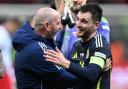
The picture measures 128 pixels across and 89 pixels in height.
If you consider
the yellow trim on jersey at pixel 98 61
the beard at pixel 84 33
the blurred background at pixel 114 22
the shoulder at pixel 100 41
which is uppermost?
the beard at pixel 84 33

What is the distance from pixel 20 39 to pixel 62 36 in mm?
1139

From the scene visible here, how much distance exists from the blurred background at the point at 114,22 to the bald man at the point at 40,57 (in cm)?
424

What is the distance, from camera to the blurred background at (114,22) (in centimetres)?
1318

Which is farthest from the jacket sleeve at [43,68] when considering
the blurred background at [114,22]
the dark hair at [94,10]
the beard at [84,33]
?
the blurred background at [114,22]

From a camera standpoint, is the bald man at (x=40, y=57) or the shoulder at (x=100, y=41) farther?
the bald man at (x=40, y=57)

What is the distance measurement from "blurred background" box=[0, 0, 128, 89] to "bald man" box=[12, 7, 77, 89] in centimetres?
424

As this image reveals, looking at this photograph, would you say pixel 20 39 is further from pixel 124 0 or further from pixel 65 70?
pixel 124 0

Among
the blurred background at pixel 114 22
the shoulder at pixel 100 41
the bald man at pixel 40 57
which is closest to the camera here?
the shoulder at pixel 100 41

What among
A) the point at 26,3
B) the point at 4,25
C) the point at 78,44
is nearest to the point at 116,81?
the point at 4,25

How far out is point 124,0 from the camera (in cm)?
1595

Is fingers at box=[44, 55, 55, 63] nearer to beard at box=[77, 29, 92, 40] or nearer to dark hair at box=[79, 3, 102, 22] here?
beard at box=[77, 29, 92, 40]

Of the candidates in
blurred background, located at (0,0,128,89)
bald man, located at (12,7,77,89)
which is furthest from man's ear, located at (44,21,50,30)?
blurred background, located at (0,0,128,89)

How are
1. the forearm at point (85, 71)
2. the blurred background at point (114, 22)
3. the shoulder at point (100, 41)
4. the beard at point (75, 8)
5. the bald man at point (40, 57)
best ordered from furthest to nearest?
the blurred background at point (114, 22) < the beard at point (75, 8) < the bald man at point (40, 57) < the shoulder at point (100, 41) < the forearm at point (85, 71)

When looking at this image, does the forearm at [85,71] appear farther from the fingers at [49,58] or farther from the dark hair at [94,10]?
the dark hair at [94,10]
